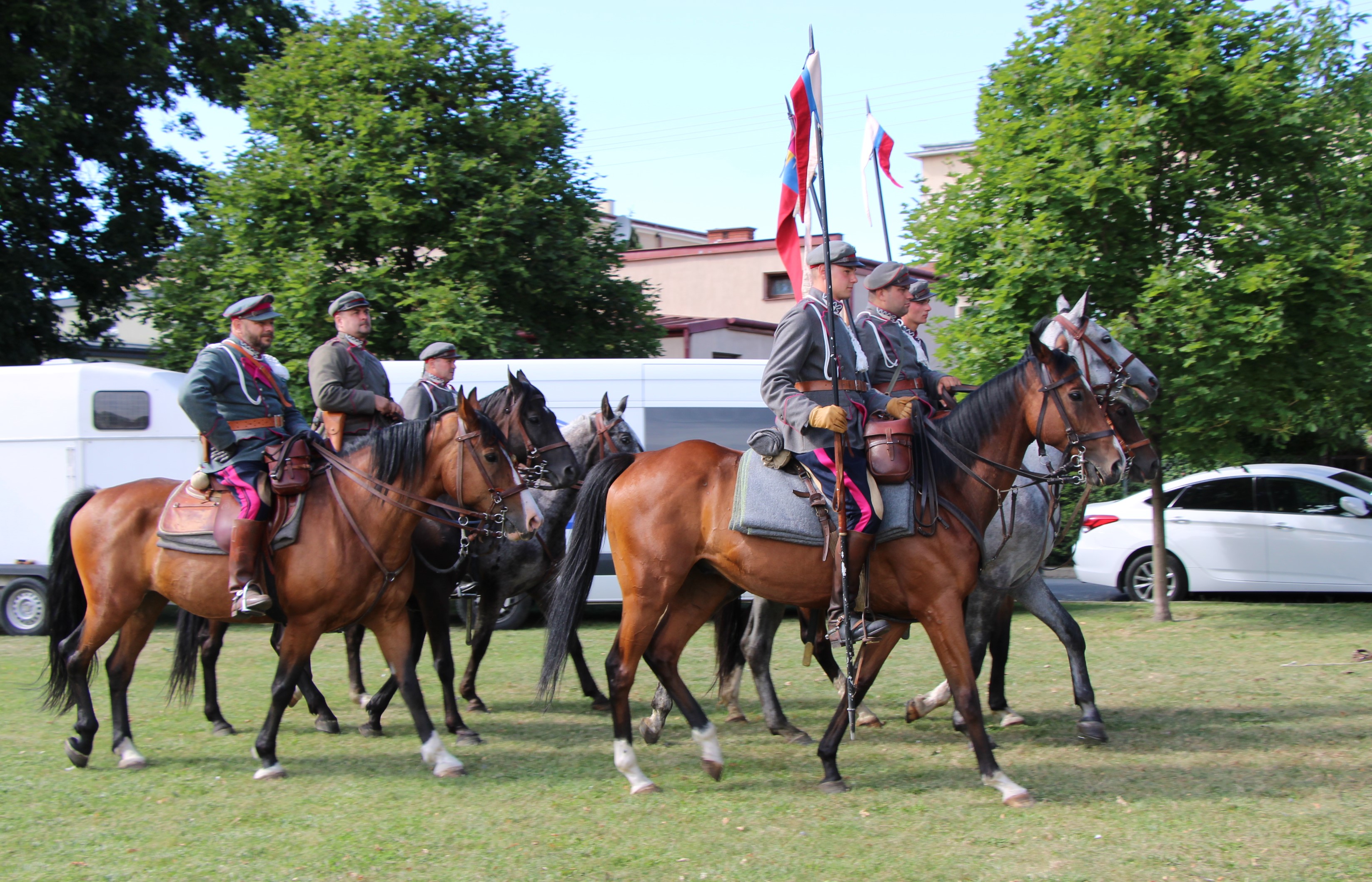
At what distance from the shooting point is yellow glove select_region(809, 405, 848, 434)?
217 inches

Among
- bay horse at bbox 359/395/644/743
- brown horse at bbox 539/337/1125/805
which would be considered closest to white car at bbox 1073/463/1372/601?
bay horse at bbox 359/395/644/743

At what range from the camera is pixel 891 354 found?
668 cm

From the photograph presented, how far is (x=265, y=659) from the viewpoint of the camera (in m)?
10.6

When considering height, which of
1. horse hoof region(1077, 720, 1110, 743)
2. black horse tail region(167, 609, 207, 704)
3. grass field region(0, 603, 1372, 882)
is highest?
black horse tail region(167, 609, 207, 704)

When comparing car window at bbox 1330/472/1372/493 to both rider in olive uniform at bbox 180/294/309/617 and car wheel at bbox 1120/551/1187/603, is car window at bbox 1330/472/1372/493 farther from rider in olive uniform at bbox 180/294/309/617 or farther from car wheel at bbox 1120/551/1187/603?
rider in olive uniform at bbox 180/294/309/617

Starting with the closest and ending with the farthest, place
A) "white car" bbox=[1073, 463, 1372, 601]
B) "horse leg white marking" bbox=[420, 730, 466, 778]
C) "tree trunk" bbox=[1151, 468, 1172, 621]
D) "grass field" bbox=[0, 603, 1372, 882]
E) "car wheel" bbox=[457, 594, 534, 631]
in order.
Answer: "grass field" bbox=[0, 603, 1372, 882] < "horse leg white marking" bbox=[420, 730, 466, 778] < "tree trunk" bbox=[1151, 468, 1172, 621] < "car wheel" bbox=[457, 594, 534, 631] < "white car" bbox=[1073, 463, 1372, 601]

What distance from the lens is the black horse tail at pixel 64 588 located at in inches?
270

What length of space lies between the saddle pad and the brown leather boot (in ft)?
0.46

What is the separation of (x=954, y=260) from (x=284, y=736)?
7472 mm

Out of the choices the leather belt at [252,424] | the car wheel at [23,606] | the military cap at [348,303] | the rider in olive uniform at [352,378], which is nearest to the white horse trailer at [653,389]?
the rider in olive uniform at [352,378]

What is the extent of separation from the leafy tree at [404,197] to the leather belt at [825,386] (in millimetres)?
7950

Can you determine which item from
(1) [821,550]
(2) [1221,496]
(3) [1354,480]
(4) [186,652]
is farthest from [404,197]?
(3) [1354,480]

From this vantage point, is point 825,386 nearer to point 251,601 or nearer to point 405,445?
point 405,445

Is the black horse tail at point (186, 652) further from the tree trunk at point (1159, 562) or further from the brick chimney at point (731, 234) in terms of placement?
the brick chimney at point (731, 234)
